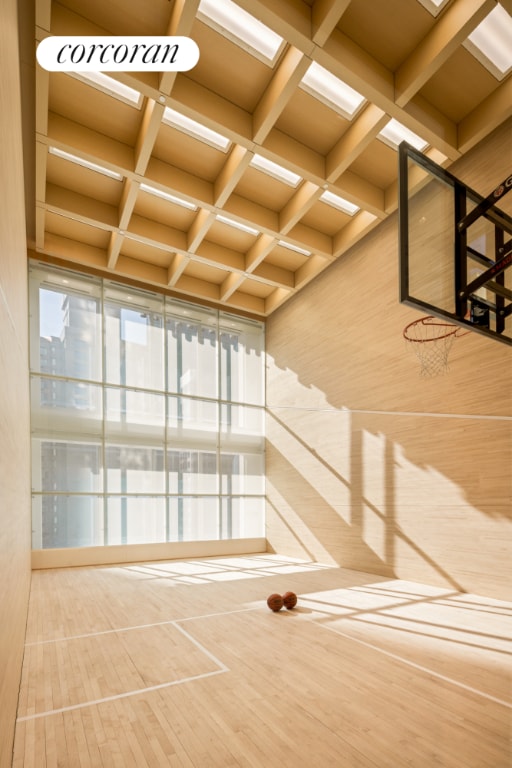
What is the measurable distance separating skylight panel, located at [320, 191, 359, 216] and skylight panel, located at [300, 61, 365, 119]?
211 centimetres

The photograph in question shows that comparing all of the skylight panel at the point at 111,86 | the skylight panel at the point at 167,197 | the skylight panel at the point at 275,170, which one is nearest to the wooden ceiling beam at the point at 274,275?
the skylight panel at the point at 167,197

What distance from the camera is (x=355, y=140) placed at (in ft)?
26.6

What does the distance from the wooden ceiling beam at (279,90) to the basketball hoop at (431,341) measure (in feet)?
13.6

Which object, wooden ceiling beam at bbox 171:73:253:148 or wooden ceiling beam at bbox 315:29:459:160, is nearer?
wooden ceiling beam at bbox 315:29:459:160

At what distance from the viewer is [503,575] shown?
7.11m

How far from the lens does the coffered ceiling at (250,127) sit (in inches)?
254

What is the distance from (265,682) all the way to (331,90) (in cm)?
838

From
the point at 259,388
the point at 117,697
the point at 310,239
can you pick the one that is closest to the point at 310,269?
the point at 310,239

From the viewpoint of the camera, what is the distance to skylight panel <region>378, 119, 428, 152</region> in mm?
8328

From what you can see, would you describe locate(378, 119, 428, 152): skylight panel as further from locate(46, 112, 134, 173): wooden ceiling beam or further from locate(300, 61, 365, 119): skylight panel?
locate(46, 112, 134, 173): wooden ceiling beam

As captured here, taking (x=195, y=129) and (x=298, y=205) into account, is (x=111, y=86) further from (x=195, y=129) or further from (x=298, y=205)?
(x=298, y=205)

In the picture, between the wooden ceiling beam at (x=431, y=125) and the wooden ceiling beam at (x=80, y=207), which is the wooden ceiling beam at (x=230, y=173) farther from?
the wooden ceiling beam at (x=431, y=125)

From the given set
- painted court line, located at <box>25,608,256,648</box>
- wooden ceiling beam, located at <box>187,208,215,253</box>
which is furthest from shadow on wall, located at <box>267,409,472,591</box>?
wooden ceiling beam, located at <box>187,208,215,253</box>

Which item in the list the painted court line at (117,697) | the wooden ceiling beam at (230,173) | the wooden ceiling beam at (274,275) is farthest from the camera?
the wooden ceiling beam at (274,275)
